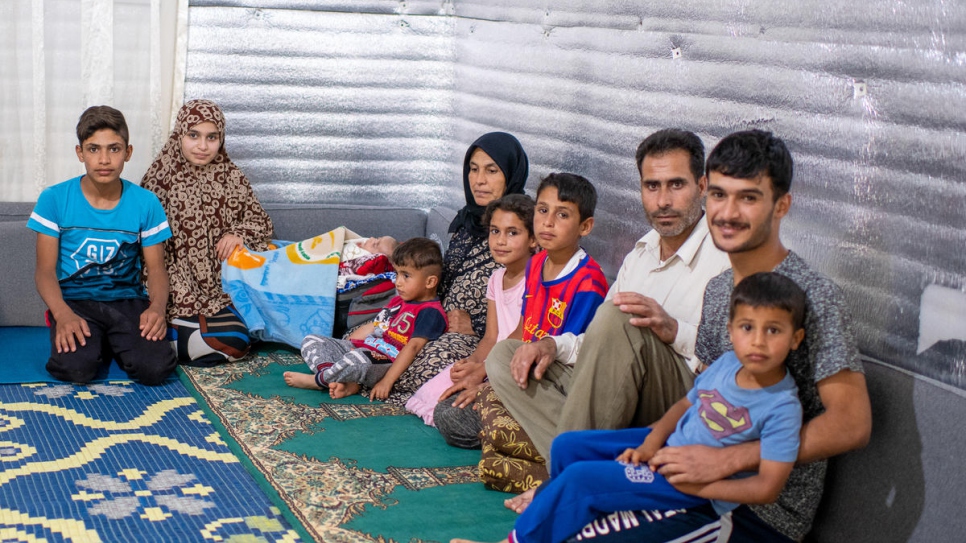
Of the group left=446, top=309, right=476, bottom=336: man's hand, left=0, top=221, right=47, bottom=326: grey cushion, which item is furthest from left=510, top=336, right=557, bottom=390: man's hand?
left=0, top=221, right=47, bottom=326: grey cushion

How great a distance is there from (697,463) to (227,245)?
3053mm

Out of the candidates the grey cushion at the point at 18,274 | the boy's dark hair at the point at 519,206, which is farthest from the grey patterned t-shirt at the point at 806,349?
the grey cushion at the point at 18,274

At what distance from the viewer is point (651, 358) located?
2775 millimetres

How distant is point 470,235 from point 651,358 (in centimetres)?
175

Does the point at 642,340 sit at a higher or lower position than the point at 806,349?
lower

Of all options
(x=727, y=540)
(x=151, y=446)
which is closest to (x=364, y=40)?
(x=151, y=446)

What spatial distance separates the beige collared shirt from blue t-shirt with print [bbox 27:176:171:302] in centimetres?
221

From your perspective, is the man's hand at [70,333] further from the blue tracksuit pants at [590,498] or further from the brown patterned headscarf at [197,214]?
the blue tracksuit pants at [590,498]

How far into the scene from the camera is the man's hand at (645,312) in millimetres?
2725

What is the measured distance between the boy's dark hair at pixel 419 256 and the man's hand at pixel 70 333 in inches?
52.9

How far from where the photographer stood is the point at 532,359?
312 centimetres

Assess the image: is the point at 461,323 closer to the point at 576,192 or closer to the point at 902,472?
the point at 576,192

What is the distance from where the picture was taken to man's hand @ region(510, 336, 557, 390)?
3.12 metres

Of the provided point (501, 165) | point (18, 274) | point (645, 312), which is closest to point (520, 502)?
point (645, 312)
